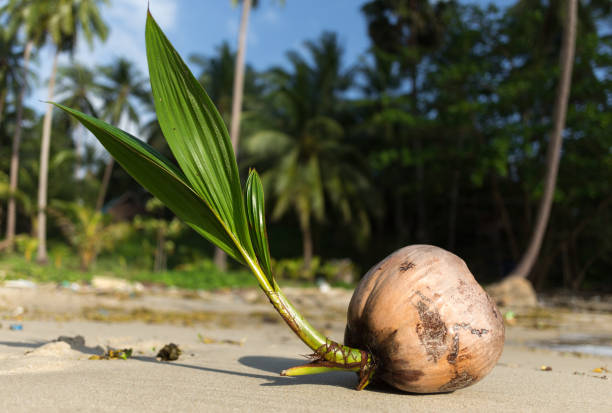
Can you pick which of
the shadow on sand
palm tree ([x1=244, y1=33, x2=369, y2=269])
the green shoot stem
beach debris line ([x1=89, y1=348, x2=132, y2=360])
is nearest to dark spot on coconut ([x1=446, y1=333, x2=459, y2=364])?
the green shoot stem

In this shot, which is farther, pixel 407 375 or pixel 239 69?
pixel 239 69

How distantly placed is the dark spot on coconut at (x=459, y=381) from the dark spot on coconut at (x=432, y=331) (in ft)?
0.42

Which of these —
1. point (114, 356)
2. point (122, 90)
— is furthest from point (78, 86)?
point (114, 356)

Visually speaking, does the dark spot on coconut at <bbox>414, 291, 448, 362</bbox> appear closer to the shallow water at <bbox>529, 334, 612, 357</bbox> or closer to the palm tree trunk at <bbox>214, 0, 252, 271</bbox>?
the shallow water at <bbox>529, 334, 612, 357</bbox>

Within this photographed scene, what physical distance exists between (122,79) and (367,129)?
13.6 meters

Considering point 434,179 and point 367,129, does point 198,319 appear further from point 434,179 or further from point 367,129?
point 367,129

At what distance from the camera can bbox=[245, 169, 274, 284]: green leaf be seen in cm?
187

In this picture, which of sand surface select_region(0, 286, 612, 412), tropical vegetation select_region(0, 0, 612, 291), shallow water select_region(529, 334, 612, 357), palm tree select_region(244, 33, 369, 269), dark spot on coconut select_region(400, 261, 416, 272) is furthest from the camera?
palm tree select_region(244, 33, 369, 269)

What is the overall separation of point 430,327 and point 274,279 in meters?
0.64

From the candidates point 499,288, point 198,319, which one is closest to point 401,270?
point 198,319

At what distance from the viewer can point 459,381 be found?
1.87 meters

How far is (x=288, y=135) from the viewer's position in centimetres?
1791

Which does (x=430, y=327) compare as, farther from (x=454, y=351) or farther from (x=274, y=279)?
(x=274, y=279)

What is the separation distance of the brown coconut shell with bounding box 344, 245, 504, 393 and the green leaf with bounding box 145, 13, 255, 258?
2.02 feet
